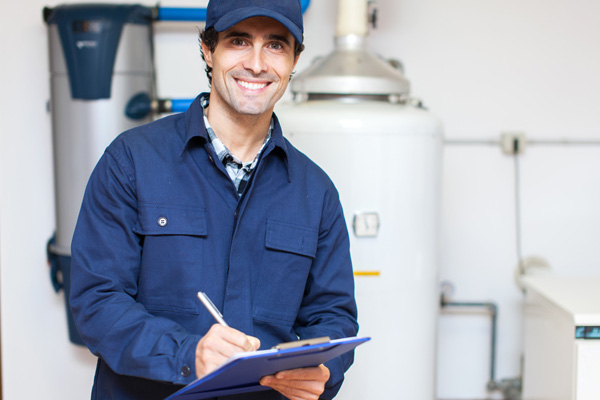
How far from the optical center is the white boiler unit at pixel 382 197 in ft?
5.22

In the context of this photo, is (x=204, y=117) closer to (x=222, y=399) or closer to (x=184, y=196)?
(x=184, y=196)

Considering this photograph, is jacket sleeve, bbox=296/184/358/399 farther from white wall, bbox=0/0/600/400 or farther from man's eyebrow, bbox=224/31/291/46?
white wall, bbox=0/0/600/400

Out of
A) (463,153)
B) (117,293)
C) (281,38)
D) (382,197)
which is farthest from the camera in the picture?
(463,153)

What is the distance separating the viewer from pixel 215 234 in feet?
3.57

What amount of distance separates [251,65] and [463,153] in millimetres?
1303

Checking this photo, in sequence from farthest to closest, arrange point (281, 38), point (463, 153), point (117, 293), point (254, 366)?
point (463, 153) → point (281, 38) → point (117, 293) → point (254, 366)

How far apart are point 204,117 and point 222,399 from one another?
485mm

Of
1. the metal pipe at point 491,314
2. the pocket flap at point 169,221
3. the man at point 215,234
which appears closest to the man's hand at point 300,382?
the man at point 215,234

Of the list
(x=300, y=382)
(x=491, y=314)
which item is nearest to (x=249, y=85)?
(x=300, y=382)

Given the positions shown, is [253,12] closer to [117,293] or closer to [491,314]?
[117,293]

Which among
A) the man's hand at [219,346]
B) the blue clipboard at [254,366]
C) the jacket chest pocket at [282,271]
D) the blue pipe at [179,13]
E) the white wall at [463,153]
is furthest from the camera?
the white wall at [463,153]

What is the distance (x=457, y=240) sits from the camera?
7.43ft

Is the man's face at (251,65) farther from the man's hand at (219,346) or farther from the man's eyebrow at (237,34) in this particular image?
the man's hand at (219,346)

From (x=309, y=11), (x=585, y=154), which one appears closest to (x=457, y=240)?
(x=585, y=154)
